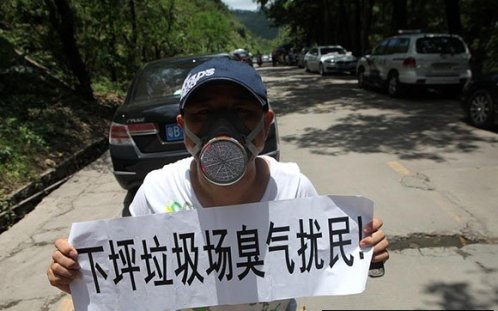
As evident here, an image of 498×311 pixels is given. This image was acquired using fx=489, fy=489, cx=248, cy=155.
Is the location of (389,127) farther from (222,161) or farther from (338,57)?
(338,57)

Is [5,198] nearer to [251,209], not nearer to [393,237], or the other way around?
[393,237]

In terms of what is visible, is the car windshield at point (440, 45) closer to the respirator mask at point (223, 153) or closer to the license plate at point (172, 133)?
the license plate at point (172, 133)

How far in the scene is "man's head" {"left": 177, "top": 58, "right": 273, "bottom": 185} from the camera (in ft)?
4.65

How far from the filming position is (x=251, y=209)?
5.20ft

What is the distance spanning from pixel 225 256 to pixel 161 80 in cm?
469

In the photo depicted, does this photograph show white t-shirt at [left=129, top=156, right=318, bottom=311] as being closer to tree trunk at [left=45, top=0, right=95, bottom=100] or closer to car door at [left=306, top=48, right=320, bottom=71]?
tree trunk at [left=45, top=0, right=95, bottom=100]

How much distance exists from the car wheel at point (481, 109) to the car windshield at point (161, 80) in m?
5.29

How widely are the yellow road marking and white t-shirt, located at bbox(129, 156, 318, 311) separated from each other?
4.88 m

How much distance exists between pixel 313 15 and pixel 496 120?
41967 mm

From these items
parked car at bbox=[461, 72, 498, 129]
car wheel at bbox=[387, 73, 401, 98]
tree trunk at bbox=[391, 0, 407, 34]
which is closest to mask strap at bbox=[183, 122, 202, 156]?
parked car at bbox=[461, 72, 498, 129]

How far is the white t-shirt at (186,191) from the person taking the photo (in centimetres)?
165

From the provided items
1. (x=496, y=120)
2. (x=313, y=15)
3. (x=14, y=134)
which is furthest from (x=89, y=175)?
(x=313, y=15)

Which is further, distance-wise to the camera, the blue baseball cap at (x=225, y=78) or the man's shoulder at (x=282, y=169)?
the man's shoulder at (x=282, y=169)

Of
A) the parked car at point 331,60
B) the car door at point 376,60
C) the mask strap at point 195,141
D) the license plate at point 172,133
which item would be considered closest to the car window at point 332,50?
the parked car at point 331,60
